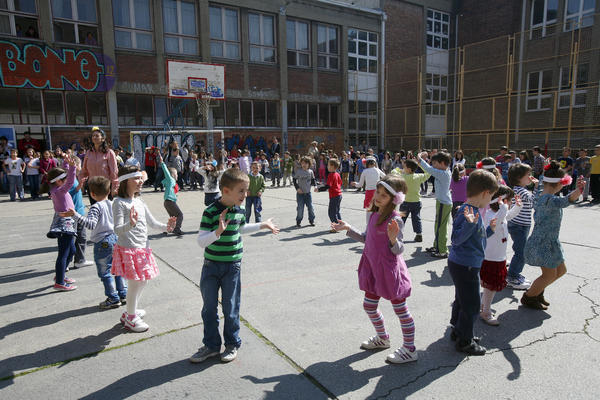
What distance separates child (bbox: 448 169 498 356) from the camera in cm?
329

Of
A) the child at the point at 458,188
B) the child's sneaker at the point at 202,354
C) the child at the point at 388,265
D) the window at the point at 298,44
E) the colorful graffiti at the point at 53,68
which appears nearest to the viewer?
the child at the point at 388,265

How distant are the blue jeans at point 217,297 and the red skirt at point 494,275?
2470 millimetres

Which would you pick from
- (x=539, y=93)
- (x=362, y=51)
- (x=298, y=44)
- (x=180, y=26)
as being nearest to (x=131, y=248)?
(x=180, y=26)

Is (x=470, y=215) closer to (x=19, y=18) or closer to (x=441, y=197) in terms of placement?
(x=441, y=197)

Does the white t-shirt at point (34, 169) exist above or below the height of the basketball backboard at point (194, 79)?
below

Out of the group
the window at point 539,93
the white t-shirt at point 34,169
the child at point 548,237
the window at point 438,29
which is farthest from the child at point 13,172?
the window at point 438,29

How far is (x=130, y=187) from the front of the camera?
12.7 feet

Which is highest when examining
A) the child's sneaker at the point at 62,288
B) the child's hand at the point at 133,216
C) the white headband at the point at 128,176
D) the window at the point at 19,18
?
the window at the point at 19,18

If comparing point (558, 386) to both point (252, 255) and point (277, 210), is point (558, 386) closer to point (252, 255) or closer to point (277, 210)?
point (252, 255)

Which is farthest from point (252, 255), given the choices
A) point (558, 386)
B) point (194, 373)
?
point (558, 386)

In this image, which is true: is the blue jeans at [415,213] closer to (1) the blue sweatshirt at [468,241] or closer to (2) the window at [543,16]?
(1) the blue sweatshirt at [468,241]

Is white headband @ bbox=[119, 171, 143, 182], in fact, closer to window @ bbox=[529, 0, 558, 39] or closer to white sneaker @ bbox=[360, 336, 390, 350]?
white sneaker @ bbox=[360, 336, 390, 350]

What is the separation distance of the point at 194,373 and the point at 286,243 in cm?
436

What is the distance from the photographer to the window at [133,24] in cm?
2027
